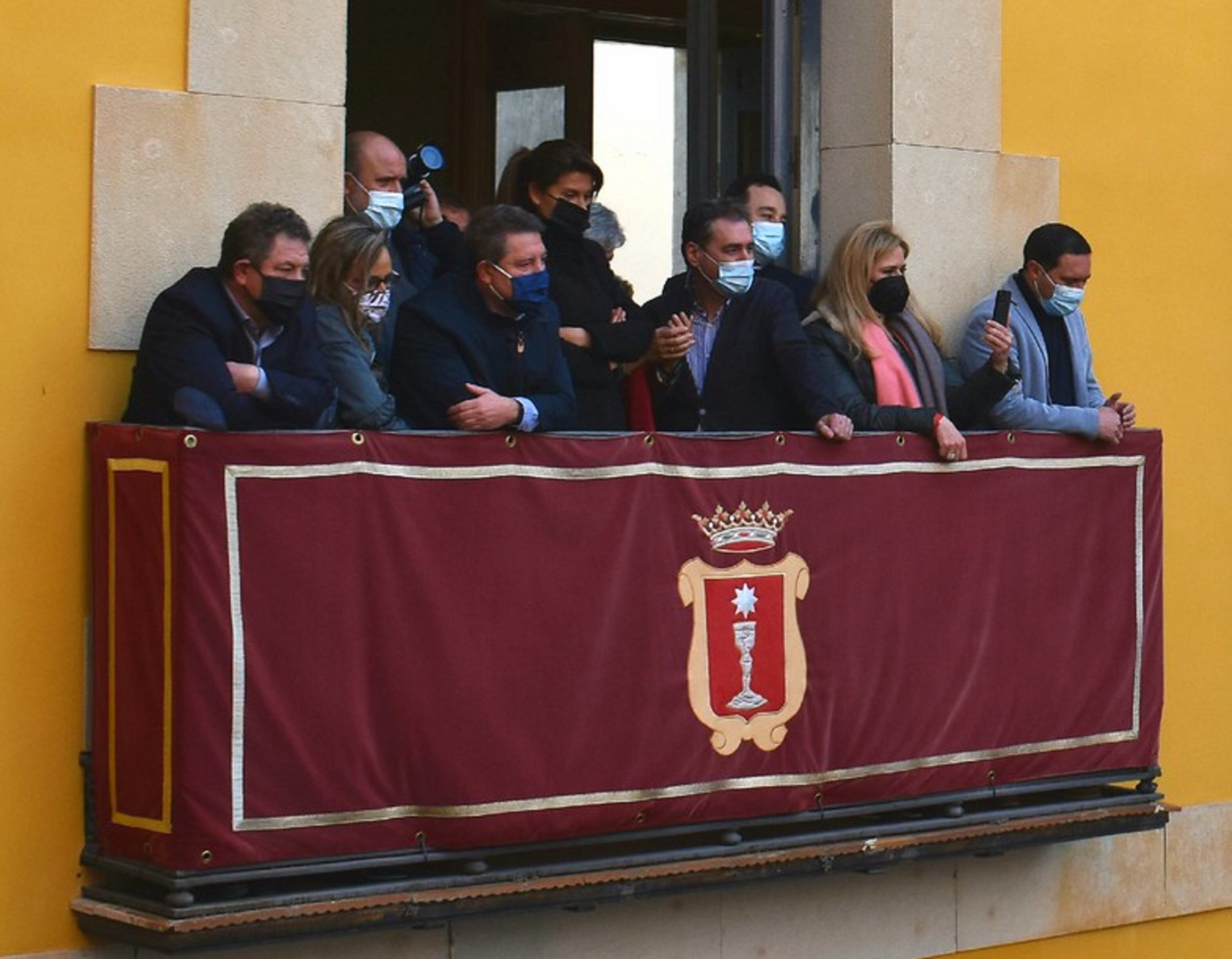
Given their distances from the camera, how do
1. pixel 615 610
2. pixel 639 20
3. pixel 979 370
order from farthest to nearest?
1. pixel 639 20
2. pixel 979 370
3. pixel 615 610

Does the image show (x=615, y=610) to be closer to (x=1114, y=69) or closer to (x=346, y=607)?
(x=346, y=607)

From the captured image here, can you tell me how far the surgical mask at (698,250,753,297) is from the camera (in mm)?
7781

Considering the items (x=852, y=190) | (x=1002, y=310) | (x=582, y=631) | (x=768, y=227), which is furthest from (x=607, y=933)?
(x=852, y=190)

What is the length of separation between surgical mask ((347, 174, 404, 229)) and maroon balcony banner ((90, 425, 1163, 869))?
35.5 inches

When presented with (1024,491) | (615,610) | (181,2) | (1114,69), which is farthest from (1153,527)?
(181,2)

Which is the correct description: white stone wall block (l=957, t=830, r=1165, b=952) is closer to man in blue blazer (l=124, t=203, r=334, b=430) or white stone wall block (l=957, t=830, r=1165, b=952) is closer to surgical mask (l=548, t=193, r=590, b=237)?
surgical mask (l=548, t=193, r=590, b=237)

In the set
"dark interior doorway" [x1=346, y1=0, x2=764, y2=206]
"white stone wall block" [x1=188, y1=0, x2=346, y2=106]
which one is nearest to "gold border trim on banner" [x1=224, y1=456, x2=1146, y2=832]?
"white stone wall block" [x1=188, y1=0, x2=346, y2=106]

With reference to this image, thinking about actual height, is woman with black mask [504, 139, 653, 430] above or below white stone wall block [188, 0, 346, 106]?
below

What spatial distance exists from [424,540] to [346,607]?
314 mm

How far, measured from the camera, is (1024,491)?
27.8 feet

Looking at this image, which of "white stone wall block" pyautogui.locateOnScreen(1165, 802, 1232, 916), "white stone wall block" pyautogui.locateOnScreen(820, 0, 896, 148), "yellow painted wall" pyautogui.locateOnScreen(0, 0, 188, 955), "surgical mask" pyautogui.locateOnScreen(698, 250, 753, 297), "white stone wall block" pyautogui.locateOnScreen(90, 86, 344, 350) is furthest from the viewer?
"white stone wall block" pyautogui.locateOnScreen(1165, 802, 1232, 916)

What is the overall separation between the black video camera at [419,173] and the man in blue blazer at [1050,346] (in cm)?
208

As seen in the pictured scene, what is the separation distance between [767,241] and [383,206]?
1464 millimetres

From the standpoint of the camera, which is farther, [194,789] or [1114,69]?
[1114,69]
